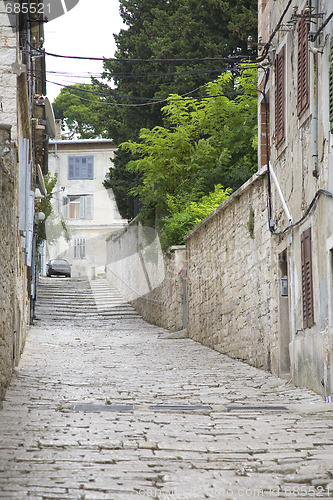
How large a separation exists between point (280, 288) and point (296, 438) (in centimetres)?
441

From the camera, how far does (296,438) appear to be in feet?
19.0

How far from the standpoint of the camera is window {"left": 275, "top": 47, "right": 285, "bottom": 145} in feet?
33.4

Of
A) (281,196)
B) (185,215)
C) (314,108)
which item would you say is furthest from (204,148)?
(314,108)

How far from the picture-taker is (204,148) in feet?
60.3

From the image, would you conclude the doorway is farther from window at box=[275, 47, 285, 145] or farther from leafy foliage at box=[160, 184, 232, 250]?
leafy foliage at box=[160, 184, 232, 250]

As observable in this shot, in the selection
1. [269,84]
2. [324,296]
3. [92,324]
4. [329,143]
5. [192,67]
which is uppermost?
[192,67]

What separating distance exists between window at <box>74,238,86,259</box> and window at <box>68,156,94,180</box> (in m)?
3.96

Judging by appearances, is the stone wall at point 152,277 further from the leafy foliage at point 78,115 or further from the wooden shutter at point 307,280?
the leafy foliage at point 78,115

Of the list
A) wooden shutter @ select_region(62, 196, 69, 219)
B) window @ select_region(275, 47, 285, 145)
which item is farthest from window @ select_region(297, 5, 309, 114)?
wooden shutter @ select_region(62, 196, 69, 219)

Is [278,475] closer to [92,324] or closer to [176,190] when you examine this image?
[176,190]

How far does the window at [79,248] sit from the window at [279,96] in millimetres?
34320

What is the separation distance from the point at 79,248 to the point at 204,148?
26978mm

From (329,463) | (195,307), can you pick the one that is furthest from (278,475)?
(195,307)

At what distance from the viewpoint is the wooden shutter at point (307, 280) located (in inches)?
336
